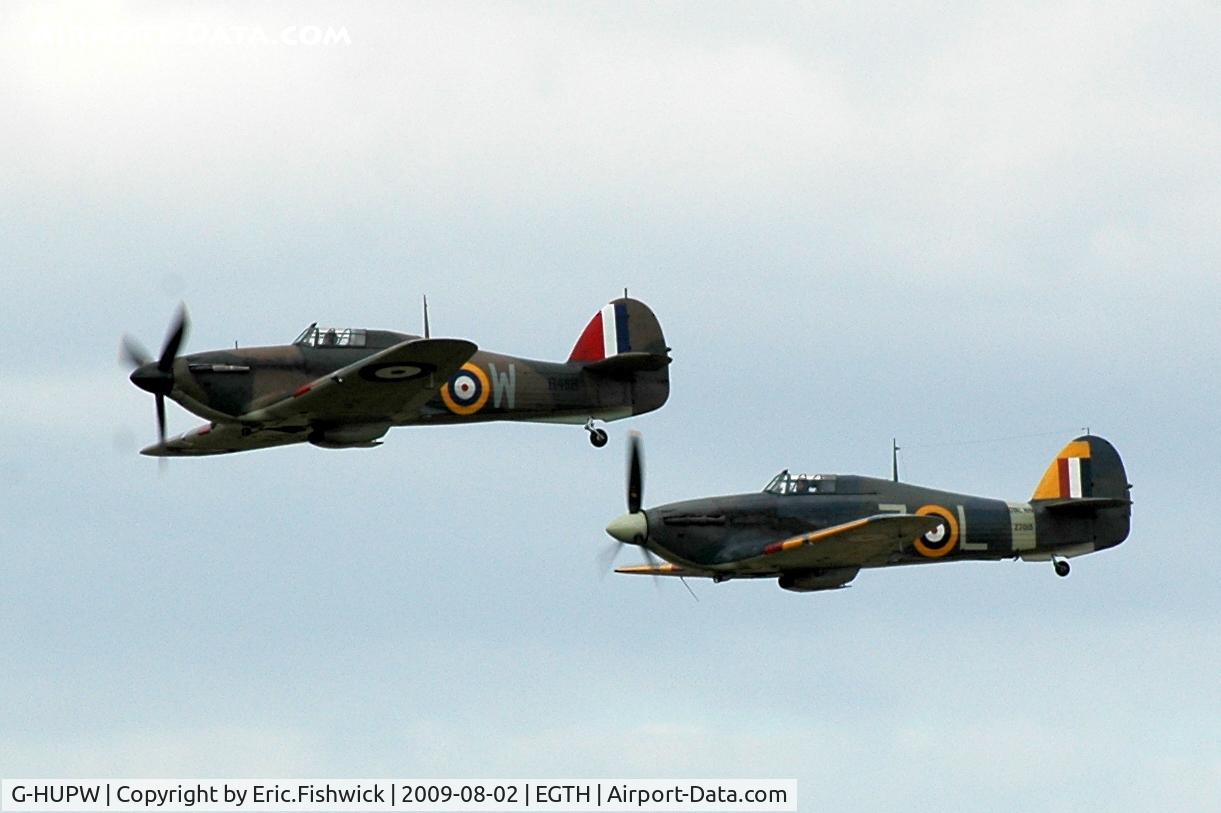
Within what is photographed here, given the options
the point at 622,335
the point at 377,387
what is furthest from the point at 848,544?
the point at 377,387

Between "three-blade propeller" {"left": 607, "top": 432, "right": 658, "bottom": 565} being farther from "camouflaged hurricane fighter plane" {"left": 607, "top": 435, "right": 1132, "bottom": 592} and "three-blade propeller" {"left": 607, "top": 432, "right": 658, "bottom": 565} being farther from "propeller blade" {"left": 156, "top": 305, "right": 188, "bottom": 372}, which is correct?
"propeller blade" {"left": 156, "top": 305, "right": 188, "bottom": 372}

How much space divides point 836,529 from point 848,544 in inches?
17.8

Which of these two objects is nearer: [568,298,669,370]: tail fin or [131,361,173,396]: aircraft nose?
[131,361,173,396]: aircraft nose

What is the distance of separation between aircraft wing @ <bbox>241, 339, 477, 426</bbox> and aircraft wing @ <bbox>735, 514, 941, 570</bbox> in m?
6.95

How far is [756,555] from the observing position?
46344 millimetres

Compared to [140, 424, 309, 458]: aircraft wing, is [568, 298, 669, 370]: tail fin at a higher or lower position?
higher

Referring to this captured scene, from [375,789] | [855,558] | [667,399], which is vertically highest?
[667,399]

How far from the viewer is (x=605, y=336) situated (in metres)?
48.6

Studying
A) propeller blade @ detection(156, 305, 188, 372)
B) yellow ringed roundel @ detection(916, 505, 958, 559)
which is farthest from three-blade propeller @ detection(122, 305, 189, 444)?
yellow ringed roundel @ detection(916, 505, 958, 559)

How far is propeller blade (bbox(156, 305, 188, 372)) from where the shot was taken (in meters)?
42.8

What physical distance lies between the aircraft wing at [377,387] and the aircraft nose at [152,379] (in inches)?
57.7

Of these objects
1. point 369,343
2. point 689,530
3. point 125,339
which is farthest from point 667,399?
point 125,339

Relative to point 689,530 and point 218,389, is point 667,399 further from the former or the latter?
point 218,389

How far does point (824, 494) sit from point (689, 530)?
2673 mm
